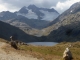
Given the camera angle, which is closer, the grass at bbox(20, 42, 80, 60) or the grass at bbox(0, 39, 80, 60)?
the grass at bbox(0, 39, 80, 60)

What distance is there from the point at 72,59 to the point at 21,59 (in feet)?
31.4

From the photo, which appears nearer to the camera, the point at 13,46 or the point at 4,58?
the point at 4,58

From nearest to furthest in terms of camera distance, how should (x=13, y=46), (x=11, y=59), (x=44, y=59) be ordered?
1. (x=11, y=59)
2. (x=44, y=59)
3. (x=13, y=46)

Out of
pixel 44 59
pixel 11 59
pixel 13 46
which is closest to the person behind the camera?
pixel 11 59

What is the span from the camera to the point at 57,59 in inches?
1629

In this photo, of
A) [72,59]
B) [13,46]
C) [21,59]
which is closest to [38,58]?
[21,59]

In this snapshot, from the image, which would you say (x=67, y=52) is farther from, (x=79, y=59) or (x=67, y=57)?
(x=79, y=59)

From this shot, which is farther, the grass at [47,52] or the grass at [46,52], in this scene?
the grass at [47,52]

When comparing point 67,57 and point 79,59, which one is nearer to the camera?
point 67,57

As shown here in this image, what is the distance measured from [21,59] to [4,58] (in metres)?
3.11

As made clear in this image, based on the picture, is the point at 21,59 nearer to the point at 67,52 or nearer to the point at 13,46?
the point at 67,52

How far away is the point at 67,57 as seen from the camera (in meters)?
39.0

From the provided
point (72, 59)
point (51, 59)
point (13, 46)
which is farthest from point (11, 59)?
point (13, 46)

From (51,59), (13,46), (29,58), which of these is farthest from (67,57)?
(13,46)
